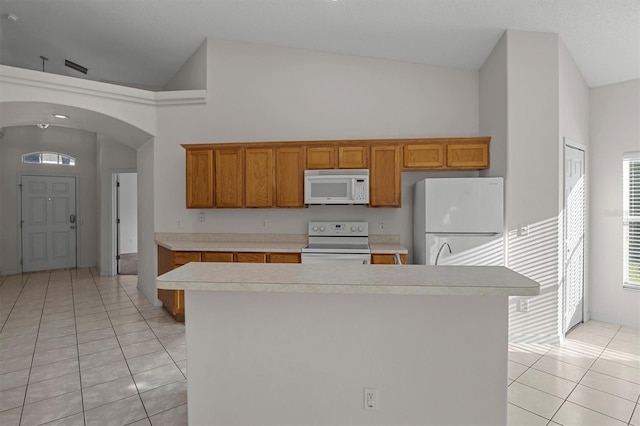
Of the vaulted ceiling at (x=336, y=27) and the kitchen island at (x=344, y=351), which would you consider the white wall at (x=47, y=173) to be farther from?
the kitchen island at (x=344, y=351)

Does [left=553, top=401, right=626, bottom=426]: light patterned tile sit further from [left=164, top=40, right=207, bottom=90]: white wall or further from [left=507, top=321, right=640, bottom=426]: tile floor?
[left=164, top=40, right=207, bottom=90]: white wall

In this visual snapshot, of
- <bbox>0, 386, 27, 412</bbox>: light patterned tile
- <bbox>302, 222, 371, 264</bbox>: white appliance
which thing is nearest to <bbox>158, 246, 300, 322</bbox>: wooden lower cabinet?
<bbox>302, 222, 371, 264</bbox>: white appliance

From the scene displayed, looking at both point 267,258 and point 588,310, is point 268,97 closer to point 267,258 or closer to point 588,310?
point 267,258

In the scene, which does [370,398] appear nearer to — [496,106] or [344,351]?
[344,351]

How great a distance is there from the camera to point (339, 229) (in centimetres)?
431

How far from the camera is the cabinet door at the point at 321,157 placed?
407cm

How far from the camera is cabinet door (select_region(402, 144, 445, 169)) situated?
3908 millimetres

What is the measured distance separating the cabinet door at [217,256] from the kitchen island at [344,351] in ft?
6.71

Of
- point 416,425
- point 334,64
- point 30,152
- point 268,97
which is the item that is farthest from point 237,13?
point 30,152

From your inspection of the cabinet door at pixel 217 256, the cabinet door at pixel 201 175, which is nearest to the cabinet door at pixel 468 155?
the cabinet door at pixel 217 256

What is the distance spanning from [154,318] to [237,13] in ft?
11.9

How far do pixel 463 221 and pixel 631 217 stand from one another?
7.06ft

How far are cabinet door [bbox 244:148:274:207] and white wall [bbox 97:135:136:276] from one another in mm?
3661

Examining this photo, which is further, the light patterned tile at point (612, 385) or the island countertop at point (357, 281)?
the light patterned tile at point (612, 385)
